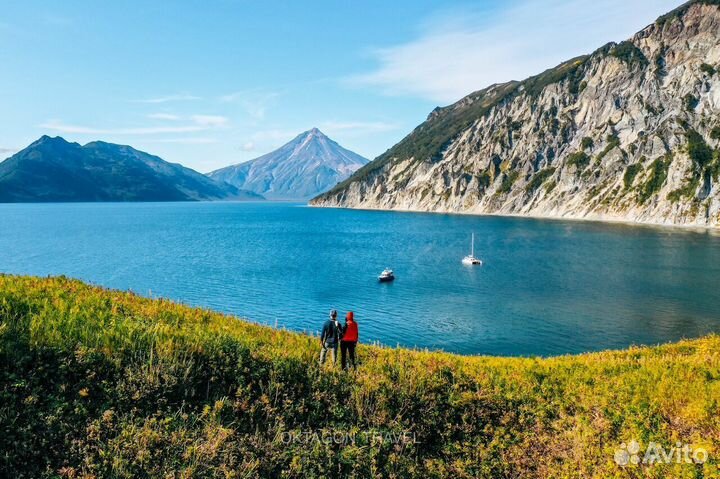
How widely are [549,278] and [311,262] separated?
4460 centimetres

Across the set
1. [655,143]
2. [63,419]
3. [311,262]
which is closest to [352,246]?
[311,262]

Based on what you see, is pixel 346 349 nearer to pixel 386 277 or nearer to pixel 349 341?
pixel 349 341

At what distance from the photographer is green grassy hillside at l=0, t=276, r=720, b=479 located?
9.78 metres

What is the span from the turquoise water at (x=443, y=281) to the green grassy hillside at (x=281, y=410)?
45.8 ft

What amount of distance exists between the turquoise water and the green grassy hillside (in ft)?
45.8

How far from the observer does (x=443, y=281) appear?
248ft

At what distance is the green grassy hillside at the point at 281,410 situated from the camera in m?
9.78

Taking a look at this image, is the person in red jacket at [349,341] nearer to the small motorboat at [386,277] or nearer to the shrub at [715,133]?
the small motorboat at [386,277]

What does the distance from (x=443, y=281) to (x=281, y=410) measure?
65600 mm

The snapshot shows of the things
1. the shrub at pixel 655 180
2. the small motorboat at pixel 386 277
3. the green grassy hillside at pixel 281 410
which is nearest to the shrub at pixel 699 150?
the shrub at pixel 655 180

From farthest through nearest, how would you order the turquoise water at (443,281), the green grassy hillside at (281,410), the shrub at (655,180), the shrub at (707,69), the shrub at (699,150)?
the shrub at (707,69) < the shrub at (655,180) < the shrub at (699,150) < the turquoise water at (443,281) < the green grassy hillside at (281,410)

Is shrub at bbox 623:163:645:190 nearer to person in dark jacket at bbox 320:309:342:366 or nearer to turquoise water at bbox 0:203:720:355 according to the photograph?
turquoise water at bbox 0:203:720:355

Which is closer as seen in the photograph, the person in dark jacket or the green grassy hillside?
the green grassy hillside

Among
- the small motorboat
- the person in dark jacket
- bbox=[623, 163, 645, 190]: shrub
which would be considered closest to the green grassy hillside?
the person in dark jacket
